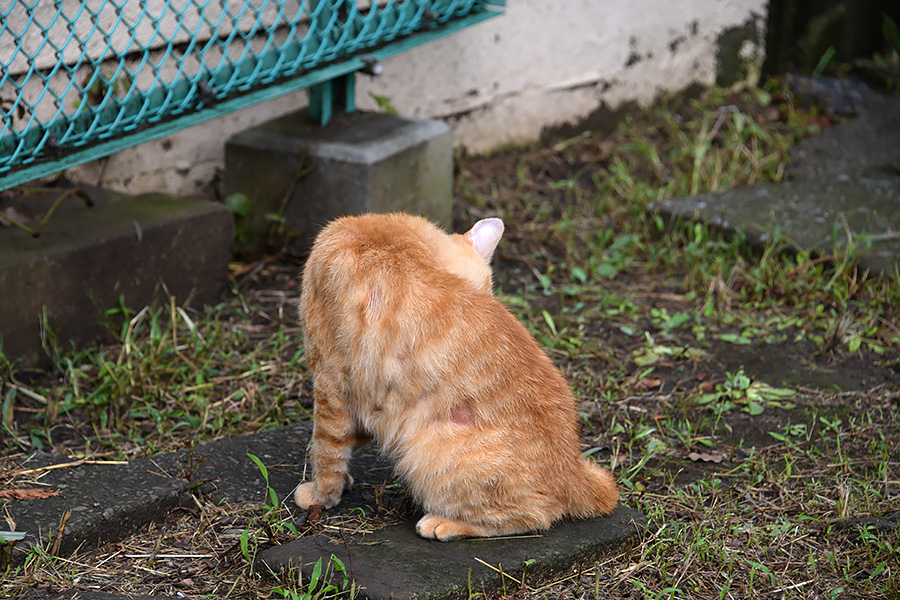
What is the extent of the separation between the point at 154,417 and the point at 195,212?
1072mm

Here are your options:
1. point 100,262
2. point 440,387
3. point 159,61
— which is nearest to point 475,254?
point 440,387

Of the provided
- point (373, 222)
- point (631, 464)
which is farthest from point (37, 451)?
point (631, 464)

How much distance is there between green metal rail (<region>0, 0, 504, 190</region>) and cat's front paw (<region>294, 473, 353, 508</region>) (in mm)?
1550

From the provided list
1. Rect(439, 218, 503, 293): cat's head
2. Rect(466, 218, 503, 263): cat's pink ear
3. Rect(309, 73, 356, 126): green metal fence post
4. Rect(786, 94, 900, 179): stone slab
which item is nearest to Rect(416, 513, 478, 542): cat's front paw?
Rect(439, 218, 503, 293): cat's head

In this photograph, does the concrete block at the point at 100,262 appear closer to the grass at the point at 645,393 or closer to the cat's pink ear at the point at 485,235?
the grass at the point at 645,393

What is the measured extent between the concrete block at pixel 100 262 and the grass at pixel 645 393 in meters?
0.10

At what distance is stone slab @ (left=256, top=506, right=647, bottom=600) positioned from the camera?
2191 mm

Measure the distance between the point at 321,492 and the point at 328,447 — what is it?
0.14m

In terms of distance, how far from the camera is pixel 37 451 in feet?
9.32

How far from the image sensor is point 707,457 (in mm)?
3031

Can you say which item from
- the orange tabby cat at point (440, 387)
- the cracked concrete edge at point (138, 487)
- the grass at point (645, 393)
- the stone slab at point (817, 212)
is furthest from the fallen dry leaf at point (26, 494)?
the stone slab at point (817, 212)

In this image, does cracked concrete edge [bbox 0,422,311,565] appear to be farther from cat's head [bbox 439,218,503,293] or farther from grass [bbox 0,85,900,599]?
cat's head [bbox 439,218,503,293]

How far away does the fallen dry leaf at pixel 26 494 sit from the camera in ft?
8.30

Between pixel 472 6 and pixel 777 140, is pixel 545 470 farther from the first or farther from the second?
pixel 777 140
